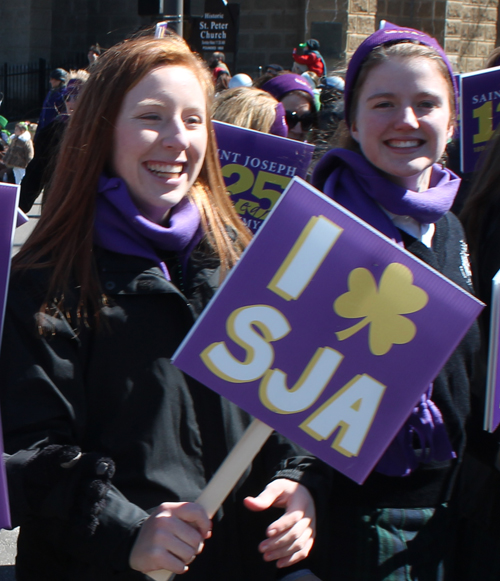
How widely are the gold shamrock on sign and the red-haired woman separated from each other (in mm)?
370

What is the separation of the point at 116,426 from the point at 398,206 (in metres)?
0.86

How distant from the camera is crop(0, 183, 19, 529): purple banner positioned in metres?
1.45

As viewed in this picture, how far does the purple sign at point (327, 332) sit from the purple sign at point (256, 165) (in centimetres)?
163

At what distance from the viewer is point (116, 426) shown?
5.22 ft

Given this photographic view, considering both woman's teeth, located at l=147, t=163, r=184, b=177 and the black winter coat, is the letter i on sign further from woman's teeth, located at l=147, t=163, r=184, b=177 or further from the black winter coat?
woman's teeth, located at l=147, t=163, r=184, b=177

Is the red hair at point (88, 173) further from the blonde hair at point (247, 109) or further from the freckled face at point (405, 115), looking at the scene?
the blonde hair at point (247, 109)

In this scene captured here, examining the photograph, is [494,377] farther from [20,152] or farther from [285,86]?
[20,152]

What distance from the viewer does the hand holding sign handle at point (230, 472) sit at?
4.75ft

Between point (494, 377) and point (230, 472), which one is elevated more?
point (494, 377)

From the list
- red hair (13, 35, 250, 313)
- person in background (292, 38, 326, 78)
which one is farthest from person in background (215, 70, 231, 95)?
red hair (13, 35, 250, 313)

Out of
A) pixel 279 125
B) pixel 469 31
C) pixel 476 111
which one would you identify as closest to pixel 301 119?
pixel 279 125

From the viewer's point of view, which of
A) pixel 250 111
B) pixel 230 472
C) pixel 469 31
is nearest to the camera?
pixel 230 472

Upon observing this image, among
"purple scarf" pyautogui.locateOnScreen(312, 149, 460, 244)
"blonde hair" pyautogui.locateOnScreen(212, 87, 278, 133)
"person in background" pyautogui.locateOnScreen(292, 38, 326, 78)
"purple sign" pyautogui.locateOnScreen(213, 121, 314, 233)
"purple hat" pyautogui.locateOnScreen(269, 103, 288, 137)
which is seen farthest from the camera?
"person in background" pyautogui.locateOnScreen(292, 38, 326, 78)

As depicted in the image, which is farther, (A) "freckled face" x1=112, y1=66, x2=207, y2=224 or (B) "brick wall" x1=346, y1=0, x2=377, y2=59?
(B) "brick wall" x1=346, y1=0, x2=377, y2=59
